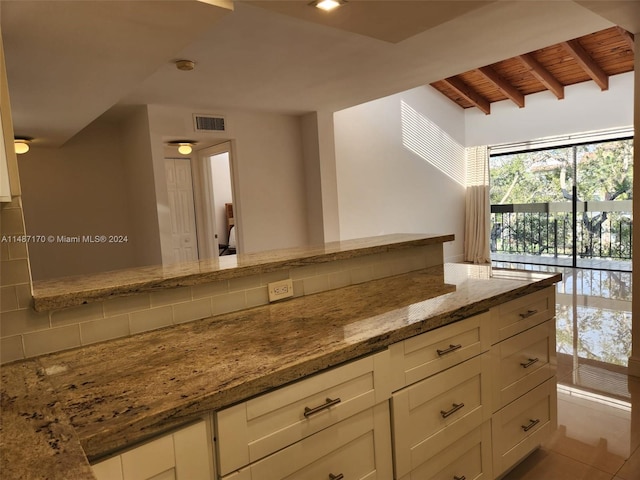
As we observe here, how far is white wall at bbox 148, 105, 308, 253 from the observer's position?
16.2ft

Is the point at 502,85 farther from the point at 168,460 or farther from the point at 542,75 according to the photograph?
the point at 168,460

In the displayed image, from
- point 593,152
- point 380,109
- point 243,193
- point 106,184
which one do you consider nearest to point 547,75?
point 593,152

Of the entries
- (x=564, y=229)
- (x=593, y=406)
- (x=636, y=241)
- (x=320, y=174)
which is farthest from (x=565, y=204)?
(x=593, y=406)

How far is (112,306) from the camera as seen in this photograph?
4.71 feet

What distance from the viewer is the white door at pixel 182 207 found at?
5.49 m

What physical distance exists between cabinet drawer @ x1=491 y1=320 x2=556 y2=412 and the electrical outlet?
868 millimetres

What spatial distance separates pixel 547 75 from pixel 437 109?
180 cm

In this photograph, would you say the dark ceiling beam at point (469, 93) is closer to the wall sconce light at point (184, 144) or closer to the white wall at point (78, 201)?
the wall sconce light at point (184, 144)

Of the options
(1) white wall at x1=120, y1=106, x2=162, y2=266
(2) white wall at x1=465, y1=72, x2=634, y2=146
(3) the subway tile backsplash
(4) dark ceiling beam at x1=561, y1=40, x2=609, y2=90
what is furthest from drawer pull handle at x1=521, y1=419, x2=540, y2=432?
(2) white wall at x1=465, y1=72, x2=634, y2=146

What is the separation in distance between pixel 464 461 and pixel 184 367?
118cm

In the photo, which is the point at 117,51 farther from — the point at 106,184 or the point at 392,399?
the point at 106,184

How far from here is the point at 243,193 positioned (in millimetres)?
5016

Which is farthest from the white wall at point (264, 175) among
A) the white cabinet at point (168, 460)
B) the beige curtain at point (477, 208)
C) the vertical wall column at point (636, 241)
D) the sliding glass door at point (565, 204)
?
the sliding glass door at point (565, 204)

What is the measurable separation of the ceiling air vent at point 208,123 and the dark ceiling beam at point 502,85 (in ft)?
13.3
